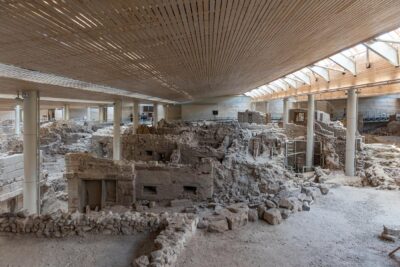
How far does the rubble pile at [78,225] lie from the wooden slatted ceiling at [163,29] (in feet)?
12.8

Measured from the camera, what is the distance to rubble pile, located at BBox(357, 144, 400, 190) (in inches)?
525

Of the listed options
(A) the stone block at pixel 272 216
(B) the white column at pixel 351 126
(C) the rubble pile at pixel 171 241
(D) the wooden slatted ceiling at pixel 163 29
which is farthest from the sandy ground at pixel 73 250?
(B) the white column at pixel 351 126

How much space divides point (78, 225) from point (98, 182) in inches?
245

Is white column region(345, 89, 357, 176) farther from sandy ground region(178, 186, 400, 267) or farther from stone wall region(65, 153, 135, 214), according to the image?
stone wall region(65, 153, 135, 214)

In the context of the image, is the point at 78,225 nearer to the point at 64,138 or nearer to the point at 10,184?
the point at 10,184

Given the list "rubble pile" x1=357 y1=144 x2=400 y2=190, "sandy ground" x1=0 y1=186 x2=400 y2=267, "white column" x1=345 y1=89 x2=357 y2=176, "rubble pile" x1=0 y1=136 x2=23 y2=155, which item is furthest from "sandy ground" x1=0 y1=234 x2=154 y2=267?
"rubble pile" x1=0 y1=136 x2=23 y2=155

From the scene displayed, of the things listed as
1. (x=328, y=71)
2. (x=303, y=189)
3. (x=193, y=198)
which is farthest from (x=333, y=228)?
(x=328, y=71)

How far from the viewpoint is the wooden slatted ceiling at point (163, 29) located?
410 centimetres

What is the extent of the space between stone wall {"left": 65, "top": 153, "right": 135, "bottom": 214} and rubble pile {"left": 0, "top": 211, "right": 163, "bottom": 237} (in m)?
5.31

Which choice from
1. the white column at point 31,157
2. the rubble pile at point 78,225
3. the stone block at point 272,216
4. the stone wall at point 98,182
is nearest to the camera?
the rubble pile at point 78,225

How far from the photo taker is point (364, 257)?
6387mm

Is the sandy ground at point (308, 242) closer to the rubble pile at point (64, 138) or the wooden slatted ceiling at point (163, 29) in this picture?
the wooden slatted ceiling at point (163, 29)

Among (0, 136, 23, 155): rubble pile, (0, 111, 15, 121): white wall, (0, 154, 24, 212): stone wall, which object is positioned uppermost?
(0, 111, 15, 121): white wall

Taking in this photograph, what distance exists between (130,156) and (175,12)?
14891mm
